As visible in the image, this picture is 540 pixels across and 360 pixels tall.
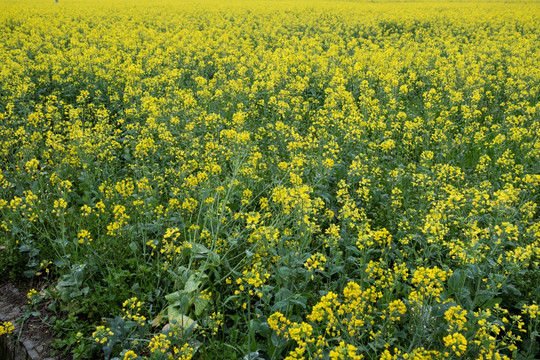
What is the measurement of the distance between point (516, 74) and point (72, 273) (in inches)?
371

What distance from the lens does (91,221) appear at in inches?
172

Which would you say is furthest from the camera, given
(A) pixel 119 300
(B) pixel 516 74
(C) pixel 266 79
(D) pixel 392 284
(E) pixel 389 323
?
(B) pixel 516 74

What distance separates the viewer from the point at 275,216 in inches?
173

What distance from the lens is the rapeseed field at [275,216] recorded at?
2990 millimetres

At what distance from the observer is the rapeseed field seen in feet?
9.81

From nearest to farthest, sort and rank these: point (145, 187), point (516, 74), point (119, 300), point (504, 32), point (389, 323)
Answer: point (389, 323) → point (119, 300) → point (145, 187) → point (516, 74) → point (504, 32)

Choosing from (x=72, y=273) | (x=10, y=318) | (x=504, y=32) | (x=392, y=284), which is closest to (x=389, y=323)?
(x=392, y=284)

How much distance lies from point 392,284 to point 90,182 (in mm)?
3469

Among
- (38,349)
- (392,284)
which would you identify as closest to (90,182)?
(38,349)

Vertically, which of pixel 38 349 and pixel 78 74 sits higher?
pixel 78 74

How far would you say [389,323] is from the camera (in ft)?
9.91

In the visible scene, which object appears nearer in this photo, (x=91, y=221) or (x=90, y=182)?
(x=91, y=221)

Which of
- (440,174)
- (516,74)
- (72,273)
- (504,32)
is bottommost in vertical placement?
(72,273)

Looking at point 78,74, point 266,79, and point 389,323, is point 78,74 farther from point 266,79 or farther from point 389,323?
point 389,323
